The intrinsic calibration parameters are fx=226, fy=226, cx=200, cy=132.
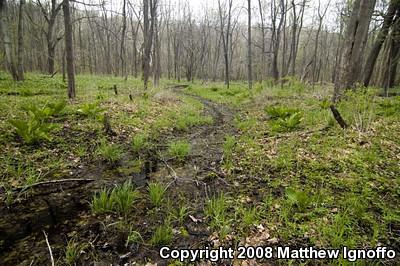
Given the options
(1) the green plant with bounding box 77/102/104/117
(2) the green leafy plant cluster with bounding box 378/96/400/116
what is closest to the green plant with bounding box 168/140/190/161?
Result: (1) the green plant with bounding box 77/102/104/117

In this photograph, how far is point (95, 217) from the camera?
292 cm

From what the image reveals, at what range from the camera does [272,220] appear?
9.50 feet

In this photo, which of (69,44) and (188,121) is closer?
(188,121)

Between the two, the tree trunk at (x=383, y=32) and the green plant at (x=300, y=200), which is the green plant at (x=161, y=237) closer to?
the green plant at (x=300, y=200)

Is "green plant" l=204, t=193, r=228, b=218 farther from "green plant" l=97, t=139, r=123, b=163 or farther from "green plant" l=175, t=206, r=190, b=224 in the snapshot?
"green plant" l=97, t=139, r=123, b=163

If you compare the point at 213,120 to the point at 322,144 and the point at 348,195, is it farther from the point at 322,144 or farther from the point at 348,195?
the point at 348,195

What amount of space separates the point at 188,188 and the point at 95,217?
4.73 feet

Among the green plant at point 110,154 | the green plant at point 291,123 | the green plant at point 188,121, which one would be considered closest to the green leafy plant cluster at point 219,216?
the green plant at point 110,154

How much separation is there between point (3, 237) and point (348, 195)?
14.4ft

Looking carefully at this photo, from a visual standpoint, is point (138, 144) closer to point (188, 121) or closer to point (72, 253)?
point (188, 121)

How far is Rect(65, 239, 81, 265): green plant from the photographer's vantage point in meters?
2.20

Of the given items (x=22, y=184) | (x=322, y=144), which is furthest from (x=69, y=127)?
(x=322, y=144)

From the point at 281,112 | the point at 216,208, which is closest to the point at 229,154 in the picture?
the point at 216,208

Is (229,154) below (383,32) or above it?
below
